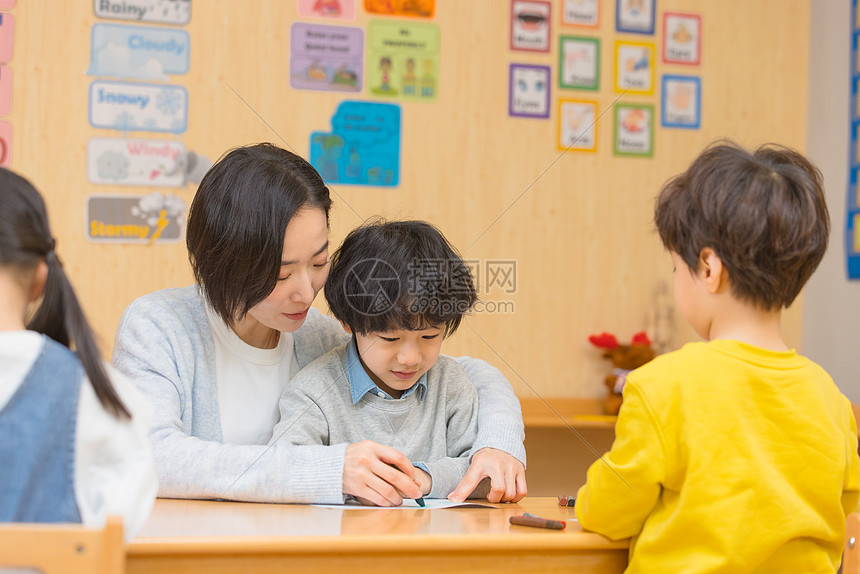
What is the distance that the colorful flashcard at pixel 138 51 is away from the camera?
2.07 meters

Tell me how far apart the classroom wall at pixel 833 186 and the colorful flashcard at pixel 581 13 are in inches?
27.9

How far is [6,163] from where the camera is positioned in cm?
204

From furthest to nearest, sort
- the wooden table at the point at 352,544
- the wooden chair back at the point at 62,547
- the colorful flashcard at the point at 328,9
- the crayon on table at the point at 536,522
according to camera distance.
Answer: the colorful flashcard at the point at 328,9, the crayon on table at the point at 536,522, the wooden table at the point at 352,544, the wooden chair back at the point at 62,547

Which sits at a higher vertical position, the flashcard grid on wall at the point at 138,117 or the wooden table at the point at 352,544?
the flashcard grid on wall at the point at 138,117

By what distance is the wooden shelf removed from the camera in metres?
2.23

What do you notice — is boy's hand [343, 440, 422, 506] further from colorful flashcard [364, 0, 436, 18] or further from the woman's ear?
colorful flashcard [364, 0, 436, 18]

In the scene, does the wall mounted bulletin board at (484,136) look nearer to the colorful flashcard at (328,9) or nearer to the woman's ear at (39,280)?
the colorful flashcard at (328,9)

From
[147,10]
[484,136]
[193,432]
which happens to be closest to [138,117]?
[147,10]

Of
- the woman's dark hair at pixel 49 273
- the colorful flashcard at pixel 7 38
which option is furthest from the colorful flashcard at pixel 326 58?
the woman's dark hair at pixel 49 273

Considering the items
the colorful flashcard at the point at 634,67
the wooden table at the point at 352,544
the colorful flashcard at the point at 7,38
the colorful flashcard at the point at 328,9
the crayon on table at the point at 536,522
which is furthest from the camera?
the colorful flashcard at the point at 634,67

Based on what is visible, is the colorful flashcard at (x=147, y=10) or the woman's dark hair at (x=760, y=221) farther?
the colorful flashcard at (x=147, y=10)

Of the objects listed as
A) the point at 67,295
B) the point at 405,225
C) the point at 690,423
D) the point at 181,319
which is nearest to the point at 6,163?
the point at 181,319

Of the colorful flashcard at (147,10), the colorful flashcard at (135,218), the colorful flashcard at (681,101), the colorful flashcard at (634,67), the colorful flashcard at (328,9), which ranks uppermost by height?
the colorful flashcard at (328,9)

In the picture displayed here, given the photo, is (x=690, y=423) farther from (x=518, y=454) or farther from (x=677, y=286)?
(x=518, y=454)
